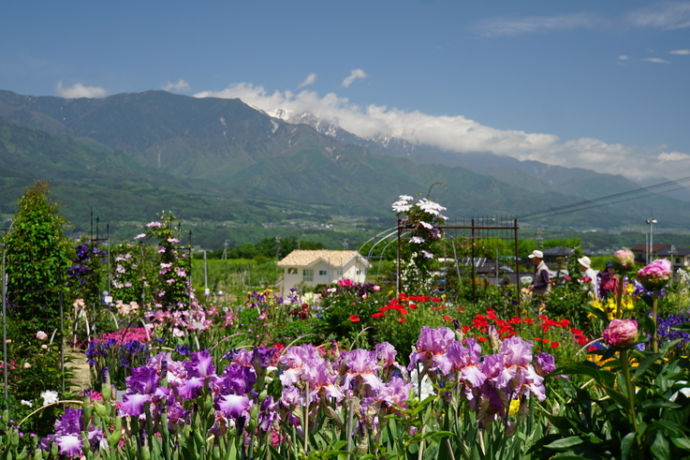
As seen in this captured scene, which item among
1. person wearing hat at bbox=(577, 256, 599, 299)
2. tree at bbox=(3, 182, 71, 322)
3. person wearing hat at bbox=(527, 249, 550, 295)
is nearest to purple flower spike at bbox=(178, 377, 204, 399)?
tree at bbox=(3, 182, 71, 322)

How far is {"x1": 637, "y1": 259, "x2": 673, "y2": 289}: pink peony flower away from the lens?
1324 mm

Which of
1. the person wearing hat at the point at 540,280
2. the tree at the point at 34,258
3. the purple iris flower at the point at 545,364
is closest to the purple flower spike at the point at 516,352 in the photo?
the purple iris flower at the point at 545,364

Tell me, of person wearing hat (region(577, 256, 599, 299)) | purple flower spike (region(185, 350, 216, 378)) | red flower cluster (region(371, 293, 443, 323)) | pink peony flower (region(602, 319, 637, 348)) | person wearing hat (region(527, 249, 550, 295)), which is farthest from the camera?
person wearing hat (region(527, 249, 550, 295))

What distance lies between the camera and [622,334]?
1267 millimetres

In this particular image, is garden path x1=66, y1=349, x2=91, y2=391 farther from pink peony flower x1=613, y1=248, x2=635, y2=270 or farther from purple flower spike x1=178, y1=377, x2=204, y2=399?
pink peony flower x1=613, y1=248, x2=635, y2=270

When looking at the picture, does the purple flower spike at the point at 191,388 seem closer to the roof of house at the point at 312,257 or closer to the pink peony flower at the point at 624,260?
the pink peony flower at the point at 624,260

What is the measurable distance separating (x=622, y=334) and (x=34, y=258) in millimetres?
7681

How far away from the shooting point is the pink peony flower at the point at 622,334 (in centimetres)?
126

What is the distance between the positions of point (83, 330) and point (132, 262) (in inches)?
91.7

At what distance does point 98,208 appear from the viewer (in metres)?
171

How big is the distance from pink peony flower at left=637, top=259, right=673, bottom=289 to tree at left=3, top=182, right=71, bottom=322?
24.1 feet

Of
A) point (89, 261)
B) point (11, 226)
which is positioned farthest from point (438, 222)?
point (11, 226)

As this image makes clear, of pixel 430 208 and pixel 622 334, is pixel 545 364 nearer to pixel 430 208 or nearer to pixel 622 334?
pixel 622 334

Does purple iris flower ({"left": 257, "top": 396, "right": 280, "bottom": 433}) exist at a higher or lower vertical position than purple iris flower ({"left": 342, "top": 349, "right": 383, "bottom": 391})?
lower
